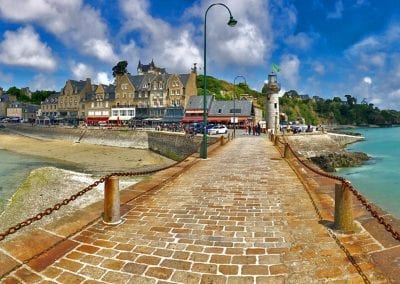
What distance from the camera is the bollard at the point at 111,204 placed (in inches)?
235

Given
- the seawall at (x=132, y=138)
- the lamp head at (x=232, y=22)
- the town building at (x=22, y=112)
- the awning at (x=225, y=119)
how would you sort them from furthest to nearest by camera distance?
1. the town building at (x=22, y=112)
2. the awning at (x=225, y=119)
3. the seawall at (x=132, y=138)
4. the lamp head at (x=232, y=22)

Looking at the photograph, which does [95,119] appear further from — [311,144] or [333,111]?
[333,111]

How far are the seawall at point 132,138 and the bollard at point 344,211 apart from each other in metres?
27.0

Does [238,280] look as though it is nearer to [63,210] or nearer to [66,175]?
[63,210]

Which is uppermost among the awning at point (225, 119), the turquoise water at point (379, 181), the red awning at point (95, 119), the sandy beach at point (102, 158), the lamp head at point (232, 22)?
the lamp head at point (232, 22)

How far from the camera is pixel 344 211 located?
539 centimetres

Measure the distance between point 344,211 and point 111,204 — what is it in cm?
382

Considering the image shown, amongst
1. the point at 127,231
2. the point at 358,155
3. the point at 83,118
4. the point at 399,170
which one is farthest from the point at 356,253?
the point at 83,118

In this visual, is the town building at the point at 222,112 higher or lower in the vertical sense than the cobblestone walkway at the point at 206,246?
higher

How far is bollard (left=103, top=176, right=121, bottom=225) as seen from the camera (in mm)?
5980

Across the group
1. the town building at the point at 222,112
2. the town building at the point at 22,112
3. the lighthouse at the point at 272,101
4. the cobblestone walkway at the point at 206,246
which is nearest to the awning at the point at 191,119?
the town building at the point at 222,112

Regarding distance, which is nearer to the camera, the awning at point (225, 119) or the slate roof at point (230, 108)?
the awning at point (225, 119)

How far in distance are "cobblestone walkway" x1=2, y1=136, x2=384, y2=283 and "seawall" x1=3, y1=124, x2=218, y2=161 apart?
25.6 m

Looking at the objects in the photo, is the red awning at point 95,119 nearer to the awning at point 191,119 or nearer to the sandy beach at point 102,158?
the sandy beach at point 102,158
